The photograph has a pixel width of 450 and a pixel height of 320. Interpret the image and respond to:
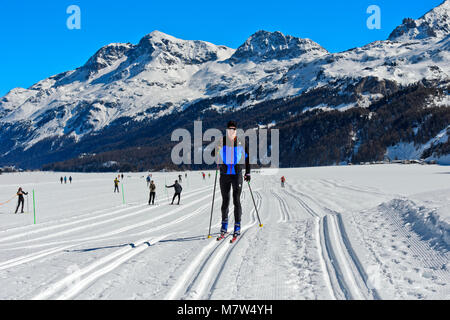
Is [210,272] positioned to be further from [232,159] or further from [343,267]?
[232,159]

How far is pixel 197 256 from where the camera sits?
213 inches

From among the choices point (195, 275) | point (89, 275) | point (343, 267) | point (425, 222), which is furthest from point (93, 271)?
point (425, 222)

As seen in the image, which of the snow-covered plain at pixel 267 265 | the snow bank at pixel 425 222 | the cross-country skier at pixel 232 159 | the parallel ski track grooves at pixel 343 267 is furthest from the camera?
the cross-country skier at pixel 232 159

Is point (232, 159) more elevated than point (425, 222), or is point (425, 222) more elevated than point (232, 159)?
point (232, 159)

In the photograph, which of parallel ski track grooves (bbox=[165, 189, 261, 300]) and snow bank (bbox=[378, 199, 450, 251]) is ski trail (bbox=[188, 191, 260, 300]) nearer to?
parallel ski track grooves (bbox=[165, 189, 261, 300])

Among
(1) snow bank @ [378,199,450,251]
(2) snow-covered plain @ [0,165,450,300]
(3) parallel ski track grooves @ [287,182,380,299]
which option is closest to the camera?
(3) parallel ski track grooves @ [287,182,380,299]

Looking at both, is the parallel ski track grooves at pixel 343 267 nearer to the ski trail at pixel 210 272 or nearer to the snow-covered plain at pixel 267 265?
the snow-covered plain at pixel 267 265

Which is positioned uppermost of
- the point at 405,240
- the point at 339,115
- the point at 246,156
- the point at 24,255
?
the point at 339,115

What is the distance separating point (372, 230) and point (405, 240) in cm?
99

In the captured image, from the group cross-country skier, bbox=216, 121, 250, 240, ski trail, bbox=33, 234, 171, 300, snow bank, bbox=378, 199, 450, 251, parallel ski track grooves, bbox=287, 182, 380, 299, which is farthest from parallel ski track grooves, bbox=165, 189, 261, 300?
snow bank, bbox=378, 199, 450, 251

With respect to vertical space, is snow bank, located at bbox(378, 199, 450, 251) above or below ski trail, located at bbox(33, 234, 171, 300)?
above

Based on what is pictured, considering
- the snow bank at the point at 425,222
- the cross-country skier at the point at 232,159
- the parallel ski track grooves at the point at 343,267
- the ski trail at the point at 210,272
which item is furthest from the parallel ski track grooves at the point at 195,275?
the snow bank at the point at 425,222

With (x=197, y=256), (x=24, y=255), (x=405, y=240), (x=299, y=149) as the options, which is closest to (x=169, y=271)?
(x=197, y=256)

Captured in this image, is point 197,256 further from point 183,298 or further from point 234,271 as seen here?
point 183,298
